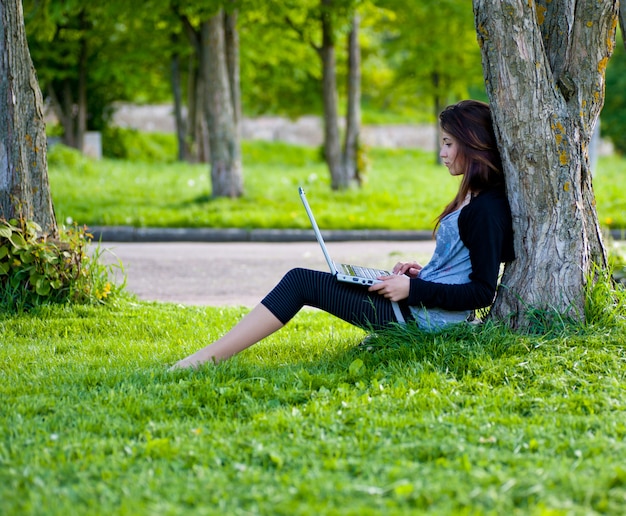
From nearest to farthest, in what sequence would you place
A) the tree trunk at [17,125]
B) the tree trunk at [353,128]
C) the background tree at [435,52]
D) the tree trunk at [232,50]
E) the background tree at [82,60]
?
the tree trunk at [17,125], the tree trunk at [232,50], the tree trunk at [353,128], the background tree at [82,60], the background tree at [435,52]

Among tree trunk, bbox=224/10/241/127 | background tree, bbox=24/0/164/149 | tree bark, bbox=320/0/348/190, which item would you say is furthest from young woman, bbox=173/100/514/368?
background tree, bbox=24/0/164/149

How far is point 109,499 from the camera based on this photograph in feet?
9.80

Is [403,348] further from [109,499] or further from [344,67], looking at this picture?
[344,67]

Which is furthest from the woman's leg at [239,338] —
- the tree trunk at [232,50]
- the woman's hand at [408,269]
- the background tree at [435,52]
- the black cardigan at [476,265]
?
the background tree at [435,52]

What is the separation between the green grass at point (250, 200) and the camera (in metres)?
12.7

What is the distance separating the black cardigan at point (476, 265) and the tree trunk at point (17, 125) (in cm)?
312

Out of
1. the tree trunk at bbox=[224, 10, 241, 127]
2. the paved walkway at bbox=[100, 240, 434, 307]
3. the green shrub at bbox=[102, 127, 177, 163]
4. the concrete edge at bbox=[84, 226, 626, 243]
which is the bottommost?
the paved walkway at bbox=[100, 240, 434, 307]

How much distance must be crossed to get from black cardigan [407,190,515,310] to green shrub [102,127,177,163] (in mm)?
25456

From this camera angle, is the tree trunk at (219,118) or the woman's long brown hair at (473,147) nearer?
the woman's long brown hair at (473,147)

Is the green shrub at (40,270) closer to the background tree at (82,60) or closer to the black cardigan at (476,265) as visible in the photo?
the black cardigan at (476,265)

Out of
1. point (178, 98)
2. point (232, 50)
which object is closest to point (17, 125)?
point (232, 50)

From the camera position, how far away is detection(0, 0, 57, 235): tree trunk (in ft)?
20.7

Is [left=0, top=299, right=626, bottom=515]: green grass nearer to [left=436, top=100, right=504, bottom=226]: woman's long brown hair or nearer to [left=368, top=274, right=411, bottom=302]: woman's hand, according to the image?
[left=368, top=274, right=411, bottom=302]: woman's hand

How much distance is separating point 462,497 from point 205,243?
938 centimetres
